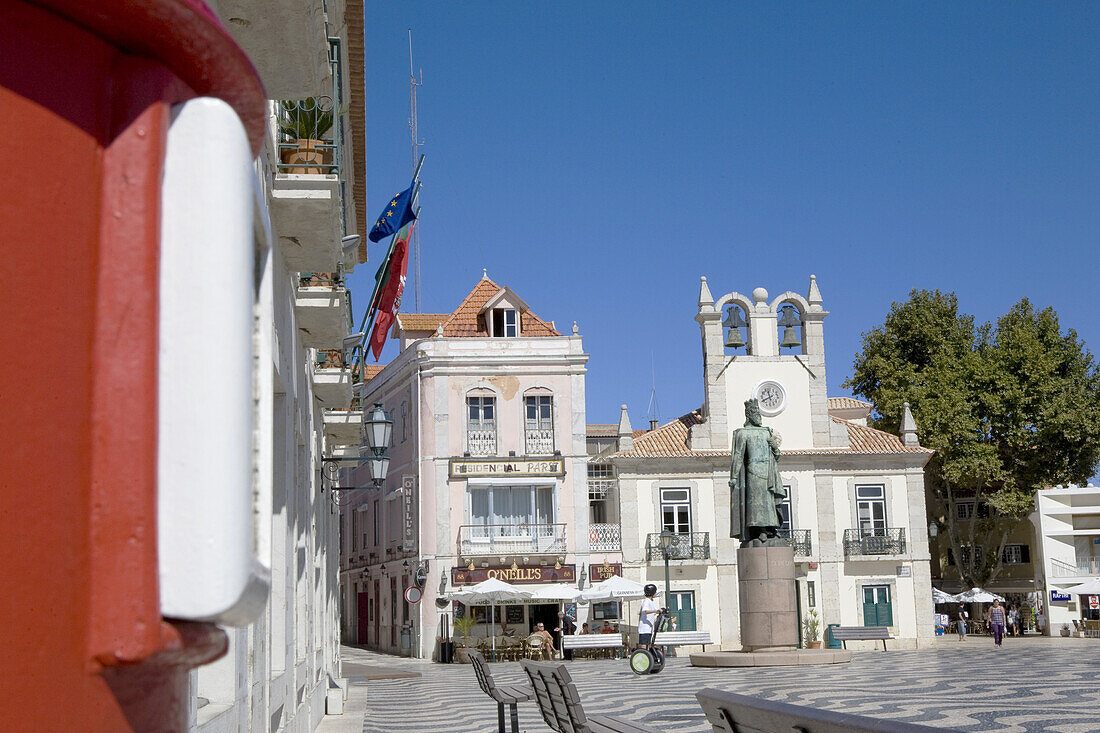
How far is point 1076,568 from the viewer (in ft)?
167

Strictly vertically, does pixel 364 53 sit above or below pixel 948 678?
above

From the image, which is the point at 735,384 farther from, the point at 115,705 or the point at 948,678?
the point at 115,705

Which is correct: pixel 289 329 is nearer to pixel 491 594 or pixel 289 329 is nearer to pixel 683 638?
pixel 683 638

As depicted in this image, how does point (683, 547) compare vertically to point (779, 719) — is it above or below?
below

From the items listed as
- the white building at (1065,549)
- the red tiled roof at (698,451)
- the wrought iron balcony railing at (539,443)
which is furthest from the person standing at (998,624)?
the wrought iron balcony railing at (539,443)

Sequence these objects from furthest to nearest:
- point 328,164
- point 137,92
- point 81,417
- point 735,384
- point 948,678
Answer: point 735,384 < point 948,678 < point 328,164 < point 137,92 < point 81,417

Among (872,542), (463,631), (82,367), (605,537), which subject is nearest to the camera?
(82,367)

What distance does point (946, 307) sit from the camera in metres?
53.8

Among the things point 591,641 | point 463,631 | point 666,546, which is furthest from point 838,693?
point 666,546

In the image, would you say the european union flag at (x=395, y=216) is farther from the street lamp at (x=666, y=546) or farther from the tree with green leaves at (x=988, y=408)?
the tree with green leaves at (x=988, y=408)

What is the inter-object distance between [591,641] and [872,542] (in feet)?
45.3

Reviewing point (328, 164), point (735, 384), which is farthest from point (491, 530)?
point (328, 164)

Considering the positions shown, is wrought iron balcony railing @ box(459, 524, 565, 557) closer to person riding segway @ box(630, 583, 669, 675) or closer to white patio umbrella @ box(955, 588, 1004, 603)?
person riding segway @ box(630, 583, 669, 675)

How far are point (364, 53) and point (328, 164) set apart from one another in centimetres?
756
